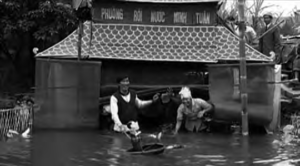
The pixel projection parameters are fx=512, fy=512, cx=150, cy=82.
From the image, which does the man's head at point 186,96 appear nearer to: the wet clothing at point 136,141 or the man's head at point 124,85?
the man's head at point 124,85

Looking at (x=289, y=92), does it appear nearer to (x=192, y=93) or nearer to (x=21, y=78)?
(x=192, y=93)

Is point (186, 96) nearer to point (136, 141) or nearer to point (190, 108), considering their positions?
point (190, 108)

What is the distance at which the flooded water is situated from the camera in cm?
809

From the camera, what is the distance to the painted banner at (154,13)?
42.6 feet

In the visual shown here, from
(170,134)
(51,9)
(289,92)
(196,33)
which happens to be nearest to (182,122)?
(170,134)

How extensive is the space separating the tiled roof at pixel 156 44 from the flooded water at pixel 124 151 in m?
2.11

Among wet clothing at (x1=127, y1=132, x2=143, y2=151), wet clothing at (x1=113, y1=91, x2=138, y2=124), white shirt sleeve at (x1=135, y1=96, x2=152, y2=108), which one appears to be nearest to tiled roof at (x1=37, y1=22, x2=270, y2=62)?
white shirt sleeve at (x1=135, y1=96, x2=152, y2=108)

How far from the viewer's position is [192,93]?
40.9ft

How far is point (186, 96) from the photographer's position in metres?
11.2

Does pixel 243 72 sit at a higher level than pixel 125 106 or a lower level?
higher

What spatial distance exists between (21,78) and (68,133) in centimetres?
850

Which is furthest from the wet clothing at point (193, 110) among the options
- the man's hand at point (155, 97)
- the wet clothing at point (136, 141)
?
the wet clothing at point (136, 141)

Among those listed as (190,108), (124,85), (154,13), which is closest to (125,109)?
(124,85)

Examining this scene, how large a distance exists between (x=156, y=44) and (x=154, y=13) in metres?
0.87
